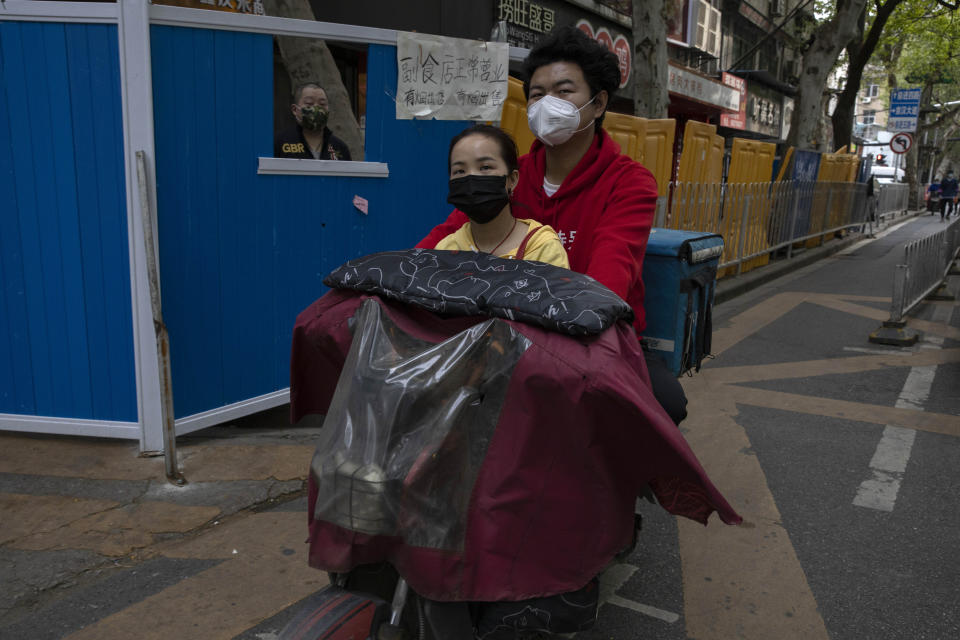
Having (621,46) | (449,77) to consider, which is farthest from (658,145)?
(621,46)

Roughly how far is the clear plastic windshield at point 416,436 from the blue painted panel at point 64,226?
2754 mm

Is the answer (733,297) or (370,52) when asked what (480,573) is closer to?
(370,52)

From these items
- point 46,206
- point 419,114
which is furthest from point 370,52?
point 46,206

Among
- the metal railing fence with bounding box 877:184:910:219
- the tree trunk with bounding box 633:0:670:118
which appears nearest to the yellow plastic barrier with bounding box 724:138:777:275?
the tree trunk with bounding box 633:0:670:118

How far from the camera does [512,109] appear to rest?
18.0 feet

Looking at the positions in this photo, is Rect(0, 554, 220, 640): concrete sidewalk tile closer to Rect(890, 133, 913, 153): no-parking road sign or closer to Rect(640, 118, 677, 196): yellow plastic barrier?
Rect(640, 118, 677, 196): yellow plastic barrier

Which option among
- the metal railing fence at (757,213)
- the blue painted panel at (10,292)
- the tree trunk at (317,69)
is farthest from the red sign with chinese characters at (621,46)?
the blue painted panel at (10,292)

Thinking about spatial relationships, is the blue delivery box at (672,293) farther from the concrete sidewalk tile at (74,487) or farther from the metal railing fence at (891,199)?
the metal railing fence at (891,199)

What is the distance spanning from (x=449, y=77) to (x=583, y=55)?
7.50 feet

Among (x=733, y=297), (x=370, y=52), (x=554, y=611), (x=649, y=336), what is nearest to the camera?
(x=554, y=611)

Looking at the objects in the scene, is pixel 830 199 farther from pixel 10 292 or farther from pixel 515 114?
pixel 10 292

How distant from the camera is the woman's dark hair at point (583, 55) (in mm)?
2535

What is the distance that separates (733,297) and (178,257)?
7928mm

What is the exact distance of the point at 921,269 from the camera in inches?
340
